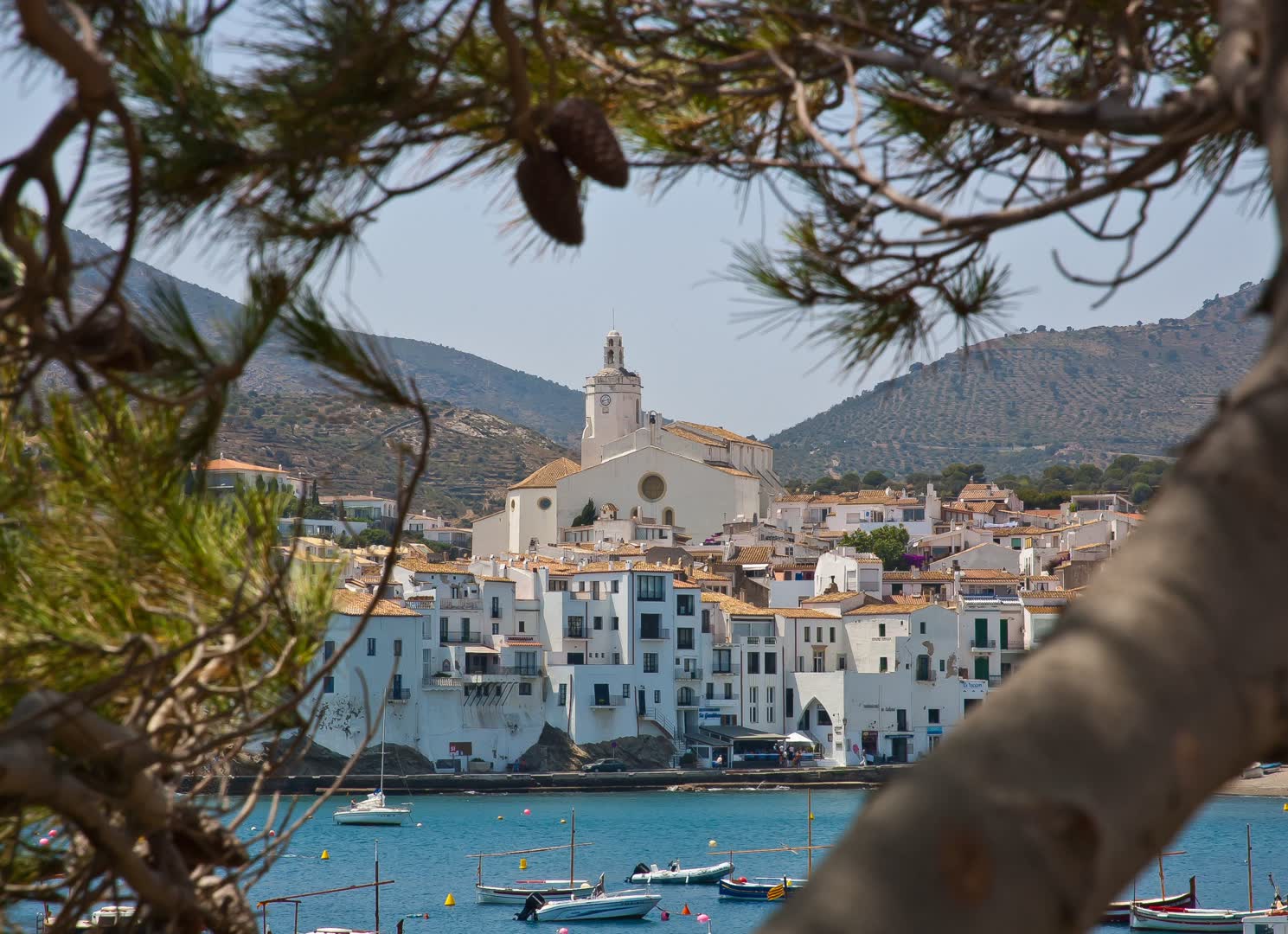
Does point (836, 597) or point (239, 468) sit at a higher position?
point (836, 597)

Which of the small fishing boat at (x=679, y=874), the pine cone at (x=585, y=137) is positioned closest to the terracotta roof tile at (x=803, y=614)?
the small fishing boat at (x=679, y=874)

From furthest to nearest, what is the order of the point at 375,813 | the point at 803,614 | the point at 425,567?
the point at 803,614 → the point at 425,567 → the point at 375,813

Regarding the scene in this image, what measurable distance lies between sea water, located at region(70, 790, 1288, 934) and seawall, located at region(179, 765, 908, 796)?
→ 268mm

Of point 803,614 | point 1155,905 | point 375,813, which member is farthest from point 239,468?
point 803,614

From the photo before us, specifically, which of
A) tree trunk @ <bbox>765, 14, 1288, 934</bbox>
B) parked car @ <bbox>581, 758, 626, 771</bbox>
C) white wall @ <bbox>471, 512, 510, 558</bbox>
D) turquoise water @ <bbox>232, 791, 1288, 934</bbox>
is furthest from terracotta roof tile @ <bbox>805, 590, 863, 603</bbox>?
tree trunk @ <bbox>765, 14, 1288, 934</bbox>

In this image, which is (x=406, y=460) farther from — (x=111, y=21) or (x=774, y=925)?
(x=774, y=925)

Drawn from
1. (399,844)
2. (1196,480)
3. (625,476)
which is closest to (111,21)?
(1196,480)

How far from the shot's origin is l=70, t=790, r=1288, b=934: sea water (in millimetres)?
25734

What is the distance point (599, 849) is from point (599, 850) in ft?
0.31

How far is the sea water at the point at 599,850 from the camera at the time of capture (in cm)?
2573

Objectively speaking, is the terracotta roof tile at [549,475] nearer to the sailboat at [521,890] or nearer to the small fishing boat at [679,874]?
the small fishing boat at [679,874]

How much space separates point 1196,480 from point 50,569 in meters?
1.83

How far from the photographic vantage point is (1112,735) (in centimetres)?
90

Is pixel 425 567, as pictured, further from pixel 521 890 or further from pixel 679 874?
pixel 521 890
